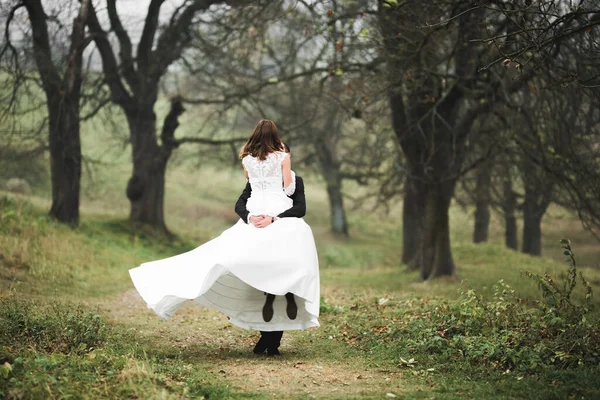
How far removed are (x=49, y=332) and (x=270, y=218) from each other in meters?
2.76

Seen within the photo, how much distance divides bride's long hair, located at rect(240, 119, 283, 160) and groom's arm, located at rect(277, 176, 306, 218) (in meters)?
0.48

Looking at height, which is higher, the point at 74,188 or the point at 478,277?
the point at 74,188

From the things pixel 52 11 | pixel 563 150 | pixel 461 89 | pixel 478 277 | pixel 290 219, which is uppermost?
pixel 52 11

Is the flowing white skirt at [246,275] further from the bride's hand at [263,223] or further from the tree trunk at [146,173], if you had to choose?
the tree trunk at [146,173]

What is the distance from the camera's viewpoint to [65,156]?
18.1m

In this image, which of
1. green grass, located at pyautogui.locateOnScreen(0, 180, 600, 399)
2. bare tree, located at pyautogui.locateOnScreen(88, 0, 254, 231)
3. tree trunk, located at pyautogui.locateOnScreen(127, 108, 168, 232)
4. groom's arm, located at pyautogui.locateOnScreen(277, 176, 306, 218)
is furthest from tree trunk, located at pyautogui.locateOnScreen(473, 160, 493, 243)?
groom's arm, located at pyautogui.locateOnScreen(277, 176, 306, 218)

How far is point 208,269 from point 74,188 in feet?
42.9

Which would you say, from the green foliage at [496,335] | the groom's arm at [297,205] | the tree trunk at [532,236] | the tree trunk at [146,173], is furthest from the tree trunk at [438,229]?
the tree trunk at [532,236]

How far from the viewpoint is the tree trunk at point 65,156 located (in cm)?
1748

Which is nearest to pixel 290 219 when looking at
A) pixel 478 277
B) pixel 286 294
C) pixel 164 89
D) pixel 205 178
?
pixel 286 294

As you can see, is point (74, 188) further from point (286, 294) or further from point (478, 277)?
point (286, 294)

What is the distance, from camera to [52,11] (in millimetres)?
16656

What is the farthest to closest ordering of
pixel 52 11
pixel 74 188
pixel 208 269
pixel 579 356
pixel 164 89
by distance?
1. pixel 164 89
2. pixel 74 188
3. pixel 52 11
4. pixel 208 269
5. pixel 579 356

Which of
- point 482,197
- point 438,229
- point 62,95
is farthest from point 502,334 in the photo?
point 482,197
